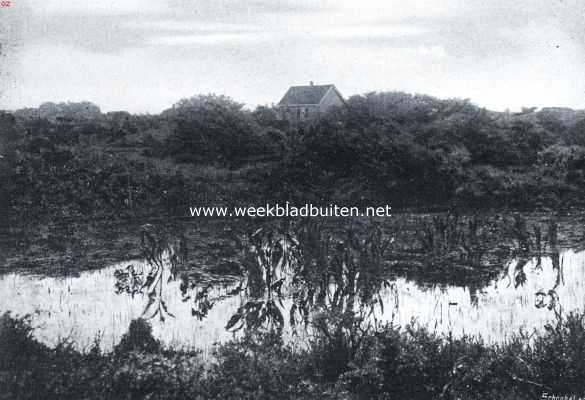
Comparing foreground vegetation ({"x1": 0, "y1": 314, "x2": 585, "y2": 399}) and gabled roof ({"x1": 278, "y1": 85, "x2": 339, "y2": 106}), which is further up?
gabled roof ({"x1": 278, "y1": 85, "x2": 339, "y2": 106})

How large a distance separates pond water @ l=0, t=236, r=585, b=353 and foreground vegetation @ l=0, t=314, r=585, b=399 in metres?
0.41

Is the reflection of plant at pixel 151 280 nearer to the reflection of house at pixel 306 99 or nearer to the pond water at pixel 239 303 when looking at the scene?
the pond water at pixel 239 303

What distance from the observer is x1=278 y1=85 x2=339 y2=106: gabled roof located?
22.3m

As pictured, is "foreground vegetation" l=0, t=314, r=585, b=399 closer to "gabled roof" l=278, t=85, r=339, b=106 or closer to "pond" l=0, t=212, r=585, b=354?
"pond" l=0, t=212, r=585, b=354

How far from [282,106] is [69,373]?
19.4m

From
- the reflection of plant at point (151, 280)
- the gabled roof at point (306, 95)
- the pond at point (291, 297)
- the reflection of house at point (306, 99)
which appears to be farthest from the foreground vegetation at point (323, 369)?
the gabled roof at point (306, 95)

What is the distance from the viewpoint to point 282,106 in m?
22.5

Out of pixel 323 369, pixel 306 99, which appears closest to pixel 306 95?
pixel 306 99

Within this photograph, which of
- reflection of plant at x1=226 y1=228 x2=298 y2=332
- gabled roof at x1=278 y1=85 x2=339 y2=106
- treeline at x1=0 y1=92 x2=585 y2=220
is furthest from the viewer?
gabled roof at x1=278 y1=85 x2=339 y2=106

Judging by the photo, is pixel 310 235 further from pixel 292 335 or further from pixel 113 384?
pixel 113 384

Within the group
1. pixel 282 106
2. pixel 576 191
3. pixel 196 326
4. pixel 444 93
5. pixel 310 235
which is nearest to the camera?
pixel 196 326

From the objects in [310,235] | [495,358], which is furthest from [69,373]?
[495,358]

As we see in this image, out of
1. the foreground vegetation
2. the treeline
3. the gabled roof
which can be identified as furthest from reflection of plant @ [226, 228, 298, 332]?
the gabled roof

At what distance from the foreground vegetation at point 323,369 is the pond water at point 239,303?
0.41 metres
